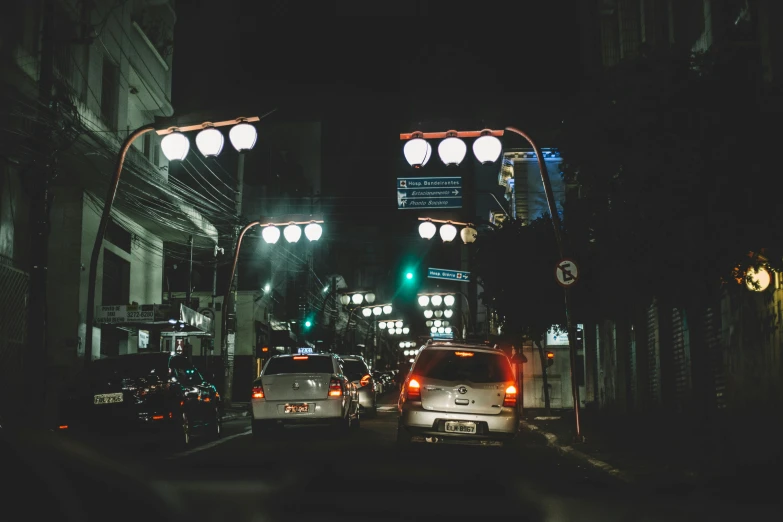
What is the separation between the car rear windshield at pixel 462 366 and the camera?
1452 centimetres

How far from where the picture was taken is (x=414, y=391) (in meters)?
14.4

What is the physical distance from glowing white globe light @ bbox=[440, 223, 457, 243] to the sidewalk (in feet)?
25.3

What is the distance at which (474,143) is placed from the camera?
1714 centimetres

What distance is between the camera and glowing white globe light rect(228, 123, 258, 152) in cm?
1627

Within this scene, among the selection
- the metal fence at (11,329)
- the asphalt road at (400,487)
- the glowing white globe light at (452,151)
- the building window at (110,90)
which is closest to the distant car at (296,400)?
the asphalt road at (400,487)

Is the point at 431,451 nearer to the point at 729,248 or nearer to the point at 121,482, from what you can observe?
the point at 729,248

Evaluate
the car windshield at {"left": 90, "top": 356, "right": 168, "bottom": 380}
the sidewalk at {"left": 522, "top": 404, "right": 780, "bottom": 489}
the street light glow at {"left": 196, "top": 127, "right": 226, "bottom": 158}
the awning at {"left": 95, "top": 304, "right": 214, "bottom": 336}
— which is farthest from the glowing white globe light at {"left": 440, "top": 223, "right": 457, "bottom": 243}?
the car windshield at {"left": 90, "top": 356, "right": 168, "bottom": 380}

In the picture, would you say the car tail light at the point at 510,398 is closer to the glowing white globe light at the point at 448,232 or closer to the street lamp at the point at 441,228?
the street lamp at the point at 441,228

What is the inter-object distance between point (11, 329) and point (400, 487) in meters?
15.0

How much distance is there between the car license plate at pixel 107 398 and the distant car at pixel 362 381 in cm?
1214

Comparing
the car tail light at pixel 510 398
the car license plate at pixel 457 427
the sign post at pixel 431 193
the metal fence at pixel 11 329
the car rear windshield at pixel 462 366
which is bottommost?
the car license plate at pixel 457 427

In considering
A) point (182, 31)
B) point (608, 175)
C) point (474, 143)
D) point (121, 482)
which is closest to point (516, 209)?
point (182, 31)

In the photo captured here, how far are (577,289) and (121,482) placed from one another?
23.1 metres

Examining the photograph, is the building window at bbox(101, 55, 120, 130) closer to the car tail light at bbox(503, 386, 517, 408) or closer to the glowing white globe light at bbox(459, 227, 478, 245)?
the glowing white globe light at bbox(459, 227, 478, 245)
